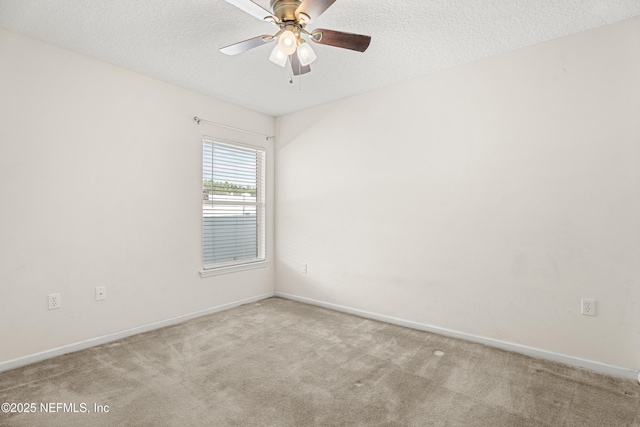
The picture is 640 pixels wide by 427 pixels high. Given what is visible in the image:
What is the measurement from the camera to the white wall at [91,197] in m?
2.44

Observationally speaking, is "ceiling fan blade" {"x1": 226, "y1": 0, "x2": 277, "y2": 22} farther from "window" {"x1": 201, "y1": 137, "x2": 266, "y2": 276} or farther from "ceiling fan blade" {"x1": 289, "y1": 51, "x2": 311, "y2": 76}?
"window" {"x1": 201, "y1": 137, "x2": 266, "y2": 276}

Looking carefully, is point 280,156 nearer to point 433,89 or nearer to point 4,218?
point 433,89

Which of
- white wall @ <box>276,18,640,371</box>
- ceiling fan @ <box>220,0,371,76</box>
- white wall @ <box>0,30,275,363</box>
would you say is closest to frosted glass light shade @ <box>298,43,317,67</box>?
ceiling fan @ <box>220,0,371,76</box>

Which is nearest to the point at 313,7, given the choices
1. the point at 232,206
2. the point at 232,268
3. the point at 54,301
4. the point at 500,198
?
the point at 500,198

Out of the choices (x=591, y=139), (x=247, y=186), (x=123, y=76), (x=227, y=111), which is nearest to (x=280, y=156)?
(x=247, y=186)

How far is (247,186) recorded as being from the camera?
425 cm

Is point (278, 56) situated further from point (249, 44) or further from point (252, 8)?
point (252, 8)

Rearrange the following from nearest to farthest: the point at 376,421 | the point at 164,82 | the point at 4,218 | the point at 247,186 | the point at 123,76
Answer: the point at 376,421
the point at 4,218
the point at 123,76
the point at 164,82
the point at 247,186

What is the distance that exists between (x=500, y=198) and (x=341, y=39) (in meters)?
1.89

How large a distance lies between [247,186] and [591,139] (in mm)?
3498

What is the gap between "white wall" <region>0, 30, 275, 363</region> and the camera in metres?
2.44

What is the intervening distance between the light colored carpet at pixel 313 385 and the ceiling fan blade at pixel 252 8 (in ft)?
7.49

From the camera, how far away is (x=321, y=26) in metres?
2.37

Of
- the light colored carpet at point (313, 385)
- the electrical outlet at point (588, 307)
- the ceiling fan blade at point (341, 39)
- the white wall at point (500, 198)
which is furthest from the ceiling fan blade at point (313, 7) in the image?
the electrical outlet at point (588, 307)
